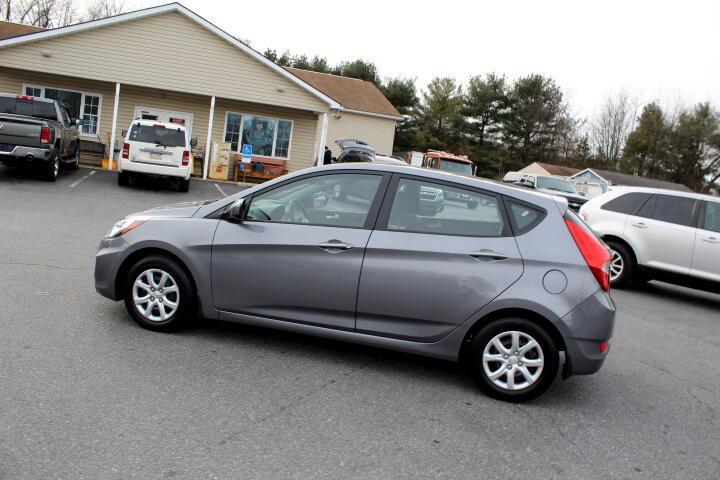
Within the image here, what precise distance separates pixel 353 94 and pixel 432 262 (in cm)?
3092

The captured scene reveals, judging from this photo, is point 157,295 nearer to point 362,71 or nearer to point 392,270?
point 392,270

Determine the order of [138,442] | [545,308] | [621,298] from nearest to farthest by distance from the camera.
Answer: [138,442] → [545,308] → [621,298]

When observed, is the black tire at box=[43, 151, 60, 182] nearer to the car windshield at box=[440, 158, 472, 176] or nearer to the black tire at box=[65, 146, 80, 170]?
the black tire at box=[65, 146, 80, 170]

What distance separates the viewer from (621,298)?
9469mm

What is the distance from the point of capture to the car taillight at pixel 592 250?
4.52m

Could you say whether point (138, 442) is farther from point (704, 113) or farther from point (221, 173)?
point (704, 113)

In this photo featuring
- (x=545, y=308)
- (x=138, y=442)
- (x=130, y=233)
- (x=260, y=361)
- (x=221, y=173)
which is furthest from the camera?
(x=221, y=173)

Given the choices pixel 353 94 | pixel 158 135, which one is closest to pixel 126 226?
pixel 158 135

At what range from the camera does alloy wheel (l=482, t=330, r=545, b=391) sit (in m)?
4.50

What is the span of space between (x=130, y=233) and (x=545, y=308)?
3.38 metres

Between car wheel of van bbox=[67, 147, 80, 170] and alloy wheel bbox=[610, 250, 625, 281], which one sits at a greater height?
car wheel of van bbox=[67, 147, 80, 170]

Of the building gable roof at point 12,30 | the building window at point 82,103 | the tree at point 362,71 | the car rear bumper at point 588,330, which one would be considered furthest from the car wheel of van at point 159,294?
the tree at point 362,71

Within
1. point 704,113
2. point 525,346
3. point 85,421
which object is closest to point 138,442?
point 85,421

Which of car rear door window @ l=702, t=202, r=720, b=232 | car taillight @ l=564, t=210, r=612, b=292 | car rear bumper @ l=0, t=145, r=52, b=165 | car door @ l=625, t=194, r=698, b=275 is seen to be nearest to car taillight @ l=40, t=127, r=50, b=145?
car rear bumper @ l=0, t=145, r=52, b=165
